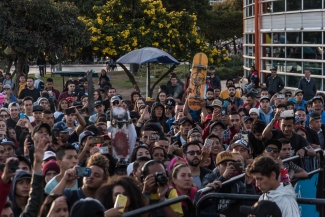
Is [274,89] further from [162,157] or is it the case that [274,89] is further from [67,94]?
[162,157]

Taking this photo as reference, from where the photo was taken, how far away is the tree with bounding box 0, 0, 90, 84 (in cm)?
2014

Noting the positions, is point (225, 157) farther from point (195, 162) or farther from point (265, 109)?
point (265, 109)

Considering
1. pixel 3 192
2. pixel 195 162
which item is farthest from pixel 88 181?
pixel 195 162

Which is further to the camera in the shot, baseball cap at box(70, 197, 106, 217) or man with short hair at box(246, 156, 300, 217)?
man with short hair at box(246, 156, 300, 217)

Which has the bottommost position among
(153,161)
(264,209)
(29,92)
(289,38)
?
(264,209)

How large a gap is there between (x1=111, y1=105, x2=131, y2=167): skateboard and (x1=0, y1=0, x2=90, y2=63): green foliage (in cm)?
1136

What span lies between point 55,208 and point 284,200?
2.13 meters

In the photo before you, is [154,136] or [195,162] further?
[154,136]

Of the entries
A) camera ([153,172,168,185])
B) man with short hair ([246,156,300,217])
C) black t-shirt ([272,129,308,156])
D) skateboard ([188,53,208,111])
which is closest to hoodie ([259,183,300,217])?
man with short hair ([246,156,300,217])

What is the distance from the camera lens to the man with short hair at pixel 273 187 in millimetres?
6324

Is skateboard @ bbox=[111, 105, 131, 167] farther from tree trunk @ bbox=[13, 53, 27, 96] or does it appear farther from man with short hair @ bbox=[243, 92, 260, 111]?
tree trunk @ bbox=[13, 53, 27, 96]

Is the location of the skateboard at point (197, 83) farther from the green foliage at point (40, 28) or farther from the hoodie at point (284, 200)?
the green foliage at point (40, 28)

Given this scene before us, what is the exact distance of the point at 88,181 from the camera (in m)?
6.90

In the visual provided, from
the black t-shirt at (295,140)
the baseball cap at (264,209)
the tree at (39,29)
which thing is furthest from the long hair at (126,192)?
the tree at (39,29)
